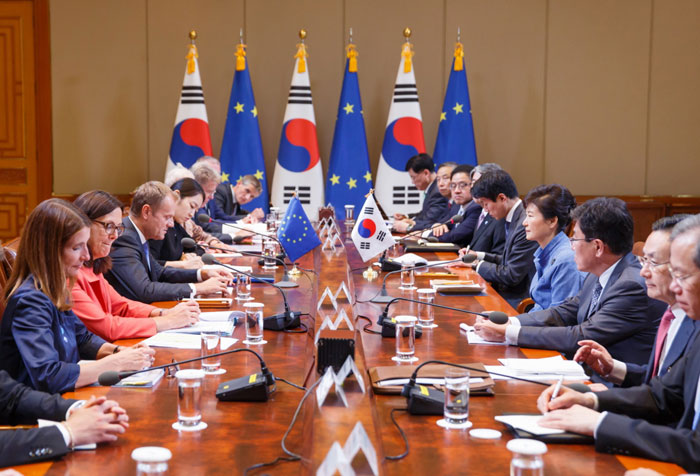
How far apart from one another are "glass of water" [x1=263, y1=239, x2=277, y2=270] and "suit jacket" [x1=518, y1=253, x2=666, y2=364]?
196 centimetres

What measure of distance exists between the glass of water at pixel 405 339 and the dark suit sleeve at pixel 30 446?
3.64 feet

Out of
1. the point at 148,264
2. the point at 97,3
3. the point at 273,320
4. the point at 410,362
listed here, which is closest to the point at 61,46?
the point at 97,3

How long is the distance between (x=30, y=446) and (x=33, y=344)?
555 millimetres

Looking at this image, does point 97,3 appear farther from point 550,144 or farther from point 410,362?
point 410,362

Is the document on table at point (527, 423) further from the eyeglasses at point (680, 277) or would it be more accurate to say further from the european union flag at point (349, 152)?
the european union flag at point (349, 152)

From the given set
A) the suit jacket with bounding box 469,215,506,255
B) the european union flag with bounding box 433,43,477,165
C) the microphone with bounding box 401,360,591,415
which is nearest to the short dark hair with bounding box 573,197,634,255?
the microphone with bounding box 401,360,591,415

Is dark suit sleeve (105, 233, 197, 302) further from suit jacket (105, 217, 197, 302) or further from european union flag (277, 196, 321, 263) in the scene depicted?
european union flag (277, 196, 321, 263)

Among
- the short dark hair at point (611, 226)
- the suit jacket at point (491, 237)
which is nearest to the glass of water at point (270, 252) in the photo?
the suit jacket at point (491, 237)

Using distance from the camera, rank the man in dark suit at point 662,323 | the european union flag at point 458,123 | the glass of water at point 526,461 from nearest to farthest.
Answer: the glass of water at point 526,461 → the man in dark suit at point 662,323 → the european union flag at point 458,123

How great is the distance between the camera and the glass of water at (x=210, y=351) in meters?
2.32

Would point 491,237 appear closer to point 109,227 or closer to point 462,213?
point 462,213

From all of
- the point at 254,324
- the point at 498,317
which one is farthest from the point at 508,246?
the point at 254,324

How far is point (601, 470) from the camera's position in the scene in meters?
1.65

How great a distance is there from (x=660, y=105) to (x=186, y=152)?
16.1 feet
